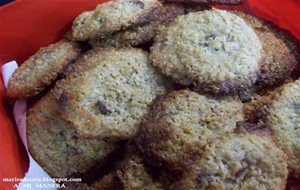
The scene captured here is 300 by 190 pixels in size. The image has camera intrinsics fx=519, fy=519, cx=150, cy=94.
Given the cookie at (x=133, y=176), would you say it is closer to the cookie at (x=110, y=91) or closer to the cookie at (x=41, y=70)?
the cookie at (x=110, y=91)

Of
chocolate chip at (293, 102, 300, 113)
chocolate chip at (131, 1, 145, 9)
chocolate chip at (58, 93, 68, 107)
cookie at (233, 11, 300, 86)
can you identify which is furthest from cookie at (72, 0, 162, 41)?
chocolate chip at (293, 102, 300, 113)

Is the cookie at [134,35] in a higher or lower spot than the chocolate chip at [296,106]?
higher

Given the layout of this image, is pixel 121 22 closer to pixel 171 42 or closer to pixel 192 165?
pixel 171 42

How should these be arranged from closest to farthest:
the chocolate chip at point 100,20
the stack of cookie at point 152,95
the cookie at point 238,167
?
1. the cookie at point 238,167
2. the stack of cookie at point 152,95
3. the chocolate chip at point 100,20

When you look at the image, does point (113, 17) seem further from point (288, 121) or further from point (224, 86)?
point (288, 121)

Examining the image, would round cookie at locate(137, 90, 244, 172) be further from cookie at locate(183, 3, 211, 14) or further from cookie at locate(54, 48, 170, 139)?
cookie at locate(183, 3, 211, 14)

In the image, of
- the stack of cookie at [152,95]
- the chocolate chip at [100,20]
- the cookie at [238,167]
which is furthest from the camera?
the chocolate chip at [100,20]

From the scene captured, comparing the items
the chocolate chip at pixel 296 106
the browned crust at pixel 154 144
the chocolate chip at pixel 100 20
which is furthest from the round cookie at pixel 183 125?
the chocolate chip at pixel 100 20
